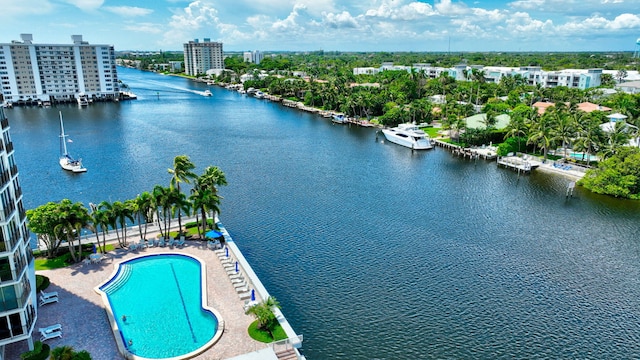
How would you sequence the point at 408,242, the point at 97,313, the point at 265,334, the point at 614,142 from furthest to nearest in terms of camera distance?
the point at 614,142, the point at 408,242, the point at 97,313, the point at 265,334

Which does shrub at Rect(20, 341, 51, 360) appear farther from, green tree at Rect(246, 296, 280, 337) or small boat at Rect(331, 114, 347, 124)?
small boat at Rect(331, 114, 347, 124)

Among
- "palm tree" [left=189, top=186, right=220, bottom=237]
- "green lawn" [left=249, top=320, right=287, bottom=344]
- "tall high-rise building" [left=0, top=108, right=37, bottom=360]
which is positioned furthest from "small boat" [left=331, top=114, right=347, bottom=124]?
"tall high-rise building" [left=0, top=108, right=37, bottom=360]

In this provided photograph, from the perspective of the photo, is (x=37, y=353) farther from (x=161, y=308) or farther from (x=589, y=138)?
(x=589, y=138)

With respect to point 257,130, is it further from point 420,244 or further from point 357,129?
A: point 420,244

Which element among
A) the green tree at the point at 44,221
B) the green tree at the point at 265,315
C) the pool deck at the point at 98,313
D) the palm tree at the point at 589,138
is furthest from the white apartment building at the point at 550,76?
the green tree at the point at 265,315

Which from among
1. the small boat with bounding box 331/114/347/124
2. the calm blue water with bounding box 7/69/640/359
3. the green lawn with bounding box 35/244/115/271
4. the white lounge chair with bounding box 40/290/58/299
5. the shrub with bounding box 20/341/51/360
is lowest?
the calm blue water with bounding box 7/69/640/359

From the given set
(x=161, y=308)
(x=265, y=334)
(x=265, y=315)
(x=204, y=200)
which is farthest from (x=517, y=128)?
(x=161, y=308)
